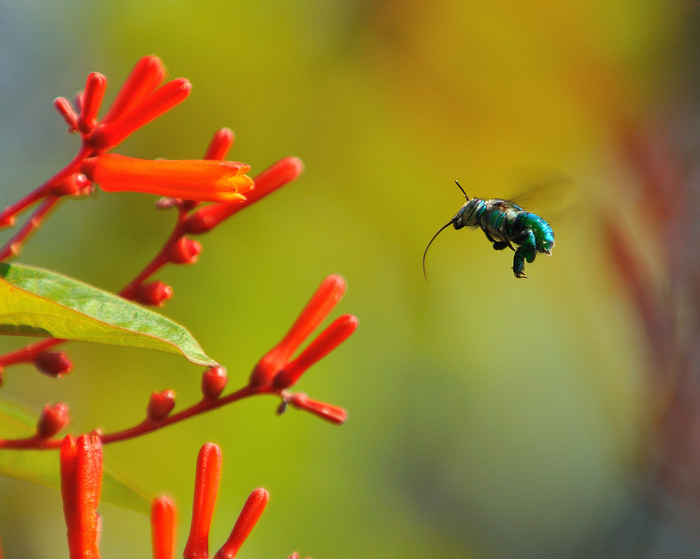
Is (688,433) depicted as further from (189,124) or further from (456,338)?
(189,124)

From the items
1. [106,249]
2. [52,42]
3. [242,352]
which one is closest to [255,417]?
[242,352]

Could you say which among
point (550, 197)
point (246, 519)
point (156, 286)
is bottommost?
point (246, 519)

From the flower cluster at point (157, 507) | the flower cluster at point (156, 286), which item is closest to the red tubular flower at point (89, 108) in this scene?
the flower cluster at point (156, 286)

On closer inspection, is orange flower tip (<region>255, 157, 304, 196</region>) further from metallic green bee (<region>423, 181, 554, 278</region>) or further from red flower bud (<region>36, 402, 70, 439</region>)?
metallic green bee (<region>423, 181, 554, 278</region>)

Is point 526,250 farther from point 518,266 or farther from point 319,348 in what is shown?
point 319,348

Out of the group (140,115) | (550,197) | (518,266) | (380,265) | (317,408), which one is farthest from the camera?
(380,265)

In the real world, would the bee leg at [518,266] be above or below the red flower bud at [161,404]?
above

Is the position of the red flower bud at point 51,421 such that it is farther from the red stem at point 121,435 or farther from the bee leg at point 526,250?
the bee leg at point 526,250

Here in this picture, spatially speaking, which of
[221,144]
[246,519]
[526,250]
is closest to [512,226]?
[526,250]
